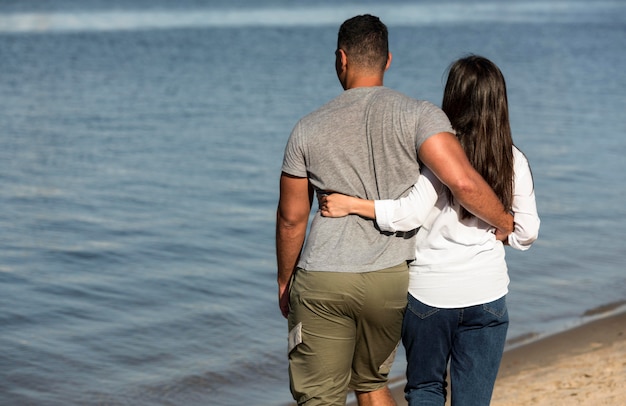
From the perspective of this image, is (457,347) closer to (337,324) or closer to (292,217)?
(337,324)

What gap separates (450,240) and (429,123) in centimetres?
42

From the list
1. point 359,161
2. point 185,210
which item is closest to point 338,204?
point 359,161

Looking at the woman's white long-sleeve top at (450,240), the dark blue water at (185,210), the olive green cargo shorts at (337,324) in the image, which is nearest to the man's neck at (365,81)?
the woman's white long-sleeve top at (450,240)

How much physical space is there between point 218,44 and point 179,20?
10984 millimetres

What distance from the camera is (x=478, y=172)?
3.12 m

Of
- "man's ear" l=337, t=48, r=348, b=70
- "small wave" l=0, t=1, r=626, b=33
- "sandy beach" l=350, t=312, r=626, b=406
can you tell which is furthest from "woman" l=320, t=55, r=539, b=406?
"small wave" l=0, t=1, r=626, b=33

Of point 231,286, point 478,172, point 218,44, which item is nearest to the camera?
point 478,172

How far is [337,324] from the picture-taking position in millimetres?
3172

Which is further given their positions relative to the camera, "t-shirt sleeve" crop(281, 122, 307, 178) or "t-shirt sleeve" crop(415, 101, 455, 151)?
"t-shirt sleeve" crop(281, 122, 307, 178)

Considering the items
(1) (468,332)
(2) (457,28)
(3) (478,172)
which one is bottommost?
(2) (457,28)

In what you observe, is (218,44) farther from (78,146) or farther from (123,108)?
(78,146)

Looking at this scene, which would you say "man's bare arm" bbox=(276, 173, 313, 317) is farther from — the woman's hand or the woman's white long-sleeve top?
the woman's white long-sleeve top

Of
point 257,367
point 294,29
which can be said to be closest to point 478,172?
point 257,367

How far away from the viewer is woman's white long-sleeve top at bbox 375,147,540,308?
10.1ft
